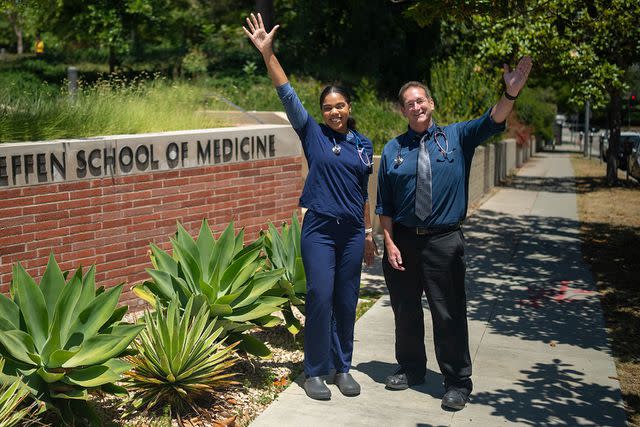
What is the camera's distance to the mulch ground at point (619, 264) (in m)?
6.54

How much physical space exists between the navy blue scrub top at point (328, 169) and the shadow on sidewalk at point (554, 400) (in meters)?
1.53

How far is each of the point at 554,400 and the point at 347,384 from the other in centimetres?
138

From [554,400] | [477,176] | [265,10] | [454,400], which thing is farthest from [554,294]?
[265,10]

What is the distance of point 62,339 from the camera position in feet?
15.5

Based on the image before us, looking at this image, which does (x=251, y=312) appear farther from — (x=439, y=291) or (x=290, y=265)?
(x=439, y=291)

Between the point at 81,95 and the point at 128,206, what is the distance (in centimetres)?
204

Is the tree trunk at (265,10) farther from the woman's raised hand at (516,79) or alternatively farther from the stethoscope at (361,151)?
the woman's raised hand at (516,79)

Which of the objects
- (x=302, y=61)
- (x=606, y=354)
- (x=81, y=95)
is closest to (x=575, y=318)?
(x=606, y=354)

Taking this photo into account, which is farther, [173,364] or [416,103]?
[416,103]

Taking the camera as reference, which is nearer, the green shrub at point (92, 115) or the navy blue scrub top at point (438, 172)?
the navy blue scrub top at point (438, 172)

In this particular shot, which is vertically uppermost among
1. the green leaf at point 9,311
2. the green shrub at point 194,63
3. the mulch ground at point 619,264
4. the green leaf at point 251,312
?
the green shrub at point 194,63

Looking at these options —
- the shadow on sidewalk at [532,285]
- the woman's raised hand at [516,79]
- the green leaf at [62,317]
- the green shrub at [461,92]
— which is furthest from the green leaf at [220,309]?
the green shrub at [461,92]

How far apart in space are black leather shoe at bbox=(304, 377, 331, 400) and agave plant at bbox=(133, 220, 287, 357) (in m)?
0.46

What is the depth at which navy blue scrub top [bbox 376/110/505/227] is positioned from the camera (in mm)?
5250
